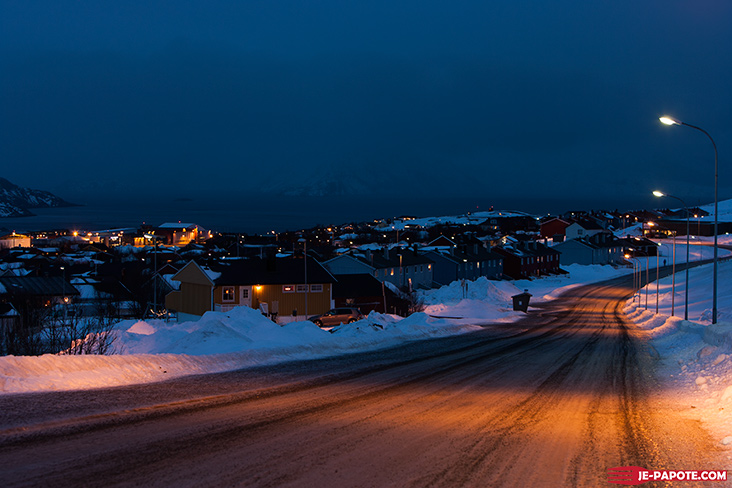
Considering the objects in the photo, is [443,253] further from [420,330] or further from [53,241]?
[53,241]

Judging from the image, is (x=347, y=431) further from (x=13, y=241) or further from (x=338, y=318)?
(x=13, y=241)

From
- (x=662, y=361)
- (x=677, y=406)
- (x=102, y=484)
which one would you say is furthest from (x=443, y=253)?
(x=102, y=484)

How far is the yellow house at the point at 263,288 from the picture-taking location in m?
55.4

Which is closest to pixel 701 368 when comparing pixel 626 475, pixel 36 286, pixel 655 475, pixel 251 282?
pixel 655 475

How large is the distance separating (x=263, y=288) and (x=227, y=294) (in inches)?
129

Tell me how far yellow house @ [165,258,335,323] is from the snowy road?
131 feet

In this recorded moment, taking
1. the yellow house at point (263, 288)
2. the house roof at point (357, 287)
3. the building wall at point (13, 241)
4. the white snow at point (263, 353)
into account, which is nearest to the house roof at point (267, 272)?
the yellow house at point (263, 288)

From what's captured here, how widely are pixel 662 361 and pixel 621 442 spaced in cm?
1307

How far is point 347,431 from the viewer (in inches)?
372

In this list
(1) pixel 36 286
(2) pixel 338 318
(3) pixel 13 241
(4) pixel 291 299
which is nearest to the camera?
(2) pixel 338 318

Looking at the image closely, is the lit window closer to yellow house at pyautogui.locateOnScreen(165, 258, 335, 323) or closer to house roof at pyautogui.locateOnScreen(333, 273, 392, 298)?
yellow house at pyautogui.locateOnScreen(165, 258, 335, 323)

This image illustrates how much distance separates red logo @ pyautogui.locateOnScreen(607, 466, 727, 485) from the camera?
295 inches

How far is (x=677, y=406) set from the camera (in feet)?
40.3

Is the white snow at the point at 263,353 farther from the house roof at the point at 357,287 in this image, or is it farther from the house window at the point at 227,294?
the house window at the point at 227,294
